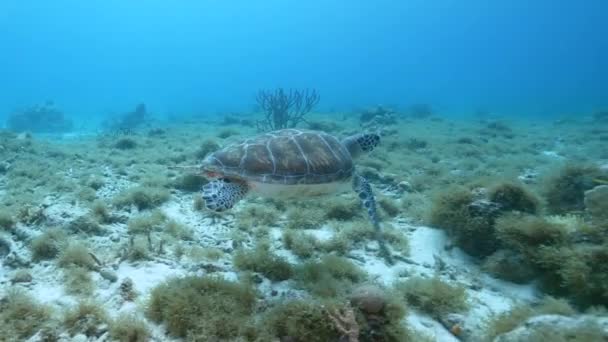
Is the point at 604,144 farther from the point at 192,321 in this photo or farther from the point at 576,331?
the point at 192,321

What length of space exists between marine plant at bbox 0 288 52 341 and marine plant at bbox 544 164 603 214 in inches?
348


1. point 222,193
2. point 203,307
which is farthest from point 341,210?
point 203,307

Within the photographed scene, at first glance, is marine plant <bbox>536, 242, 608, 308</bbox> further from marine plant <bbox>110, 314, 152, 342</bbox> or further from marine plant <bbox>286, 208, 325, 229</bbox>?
marine plant <bbox>110, 314, 152, 342</bbox>

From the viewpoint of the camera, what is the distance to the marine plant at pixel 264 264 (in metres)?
5.49

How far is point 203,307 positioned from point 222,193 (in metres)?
2.09

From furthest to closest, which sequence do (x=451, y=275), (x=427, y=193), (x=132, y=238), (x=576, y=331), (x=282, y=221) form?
(x=427, y=193) < (x=282, y=221) < (x=132, y=238) < (x=451, y=275) < (x=576, y=331)

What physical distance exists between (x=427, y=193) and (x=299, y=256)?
4.98 m

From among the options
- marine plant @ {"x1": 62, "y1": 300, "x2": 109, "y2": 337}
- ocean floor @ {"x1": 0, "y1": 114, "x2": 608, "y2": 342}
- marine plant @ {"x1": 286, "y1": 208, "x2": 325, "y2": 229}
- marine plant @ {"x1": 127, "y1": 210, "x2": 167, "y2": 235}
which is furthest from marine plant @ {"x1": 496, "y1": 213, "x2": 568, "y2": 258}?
marine plant @ {"x1": 127, "y1": 210, "x2": 167, "y2": 235}

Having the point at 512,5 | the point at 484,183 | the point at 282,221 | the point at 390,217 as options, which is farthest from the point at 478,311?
the point at 512,5

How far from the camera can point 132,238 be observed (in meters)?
6.29

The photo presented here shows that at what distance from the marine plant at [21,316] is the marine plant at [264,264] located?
2.57 metres

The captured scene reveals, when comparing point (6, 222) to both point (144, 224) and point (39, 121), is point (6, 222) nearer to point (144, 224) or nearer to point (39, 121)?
point (144, 224)

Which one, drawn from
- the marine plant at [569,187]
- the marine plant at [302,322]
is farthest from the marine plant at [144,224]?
the marine plant at [569,187]

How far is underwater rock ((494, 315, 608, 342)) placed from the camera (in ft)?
11.0
